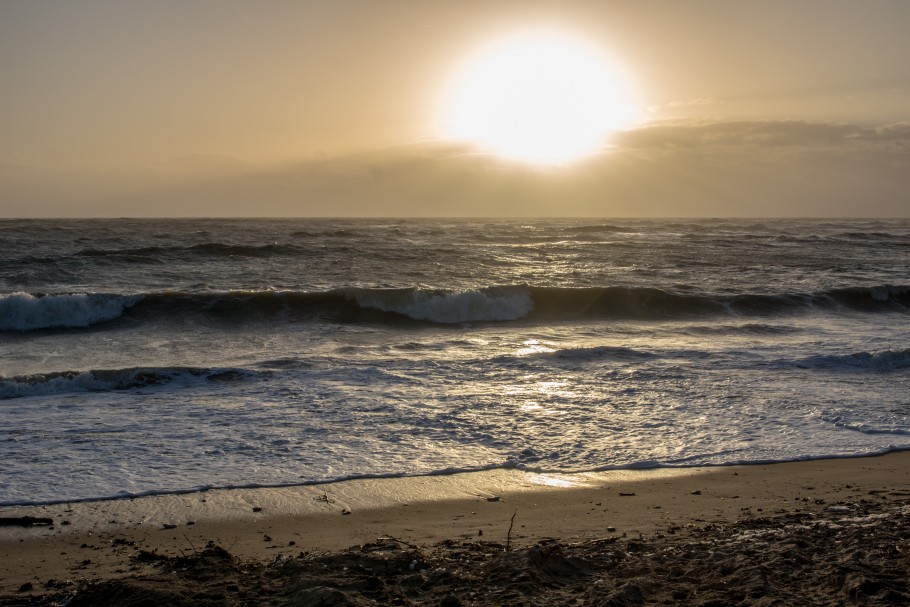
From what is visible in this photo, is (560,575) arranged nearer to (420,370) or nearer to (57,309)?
(420,370)

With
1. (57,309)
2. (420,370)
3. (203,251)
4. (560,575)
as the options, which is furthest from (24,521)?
(203,251)

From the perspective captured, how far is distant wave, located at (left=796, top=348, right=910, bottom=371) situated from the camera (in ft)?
39.7

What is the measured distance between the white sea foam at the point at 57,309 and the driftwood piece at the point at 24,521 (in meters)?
12.6

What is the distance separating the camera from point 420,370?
11539 millimetres

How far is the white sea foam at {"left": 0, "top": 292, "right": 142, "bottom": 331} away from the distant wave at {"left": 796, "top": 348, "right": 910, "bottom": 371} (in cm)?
1504

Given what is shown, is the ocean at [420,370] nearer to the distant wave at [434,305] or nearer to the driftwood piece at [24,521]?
the distant wave at [434,305]

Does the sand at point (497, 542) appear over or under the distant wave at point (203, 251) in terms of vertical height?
under

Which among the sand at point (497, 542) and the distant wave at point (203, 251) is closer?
the sand at point (497, 542)

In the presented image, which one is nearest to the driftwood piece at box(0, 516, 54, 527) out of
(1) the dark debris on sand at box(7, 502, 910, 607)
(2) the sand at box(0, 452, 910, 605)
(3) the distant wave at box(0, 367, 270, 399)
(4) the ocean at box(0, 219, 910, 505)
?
(2) the sand at box(0, 452, 910, 605)

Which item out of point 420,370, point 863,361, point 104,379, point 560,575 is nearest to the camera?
point 560,575

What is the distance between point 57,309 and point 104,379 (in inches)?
320

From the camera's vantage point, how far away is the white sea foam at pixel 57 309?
1711 centimetres

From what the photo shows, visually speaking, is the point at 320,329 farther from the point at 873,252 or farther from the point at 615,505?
the point at 873,252

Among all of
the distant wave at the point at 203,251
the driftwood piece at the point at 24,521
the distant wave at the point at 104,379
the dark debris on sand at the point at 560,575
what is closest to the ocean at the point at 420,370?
the distant wave at the point at 104,379
